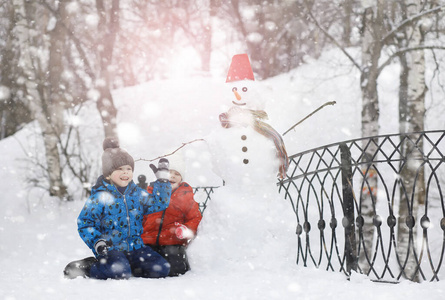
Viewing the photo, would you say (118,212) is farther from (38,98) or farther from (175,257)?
(38,98)

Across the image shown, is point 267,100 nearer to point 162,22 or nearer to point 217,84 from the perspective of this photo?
point 217,84

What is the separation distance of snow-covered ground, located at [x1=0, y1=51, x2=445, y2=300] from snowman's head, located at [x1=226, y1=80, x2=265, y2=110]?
131mm

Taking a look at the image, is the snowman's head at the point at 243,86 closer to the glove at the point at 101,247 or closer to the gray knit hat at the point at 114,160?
the gray knit hat at the point at 114,160

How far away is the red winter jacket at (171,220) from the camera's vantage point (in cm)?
421

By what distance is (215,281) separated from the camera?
3758 mm

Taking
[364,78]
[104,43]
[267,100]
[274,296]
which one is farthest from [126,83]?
[274,296]

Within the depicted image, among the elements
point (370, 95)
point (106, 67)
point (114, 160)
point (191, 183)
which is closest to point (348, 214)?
point (114, 160)

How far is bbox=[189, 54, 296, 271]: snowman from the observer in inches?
159

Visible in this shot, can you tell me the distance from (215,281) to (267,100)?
1797 mm

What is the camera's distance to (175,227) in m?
4.18

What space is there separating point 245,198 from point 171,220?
0.73m

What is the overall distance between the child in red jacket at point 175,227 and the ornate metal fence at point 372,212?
974mm

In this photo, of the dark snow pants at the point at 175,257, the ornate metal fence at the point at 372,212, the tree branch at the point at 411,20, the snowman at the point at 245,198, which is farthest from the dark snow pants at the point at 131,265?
the tree branch at the point at 411,20

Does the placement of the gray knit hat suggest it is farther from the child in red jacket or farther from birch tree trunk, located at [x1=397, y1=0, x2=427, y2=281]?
birch tree trunk, located at [x1=397, y1=0, x2=427, y2=281]
